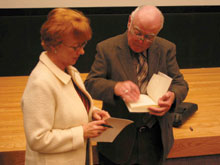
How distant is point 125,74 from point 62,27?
0.49m

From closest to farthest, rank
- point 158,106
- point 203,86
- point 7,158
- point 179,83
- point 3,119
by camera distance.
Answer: point 158,106
point 179,83
point 7,158
point 3,119
point 203,86

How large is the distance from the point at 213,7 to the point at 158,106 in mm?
2628

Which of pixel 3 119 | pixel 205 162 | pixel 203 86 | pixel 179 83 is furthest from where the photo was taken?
pixel 203 86

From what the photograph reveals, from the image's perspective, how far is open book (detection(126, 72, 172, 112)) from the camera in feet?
4.03

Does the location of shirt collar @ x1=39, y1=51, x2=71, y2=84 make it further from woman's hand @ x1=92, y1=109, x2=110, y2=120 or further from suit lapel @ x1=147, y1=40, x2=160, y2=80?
suit lapel @ x1=147, y1=40, x2=160, y2=80

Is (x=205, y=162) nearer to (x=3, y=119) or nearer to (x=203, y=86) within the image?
(x=203, y=86)

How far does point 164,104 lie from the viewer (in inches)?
50.4

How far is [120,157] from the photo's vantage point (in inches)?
57.5

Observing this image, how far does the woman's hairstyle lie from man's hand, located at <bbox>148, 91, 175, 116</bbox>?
0.46m

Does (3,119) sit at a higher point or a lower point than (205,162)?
higher

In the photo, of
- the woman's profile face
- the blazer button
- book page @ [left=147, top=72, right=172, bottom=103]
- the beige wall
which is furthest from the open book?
the beige wall

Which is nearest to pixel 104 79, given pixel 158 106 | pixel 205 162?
pixel 158 106

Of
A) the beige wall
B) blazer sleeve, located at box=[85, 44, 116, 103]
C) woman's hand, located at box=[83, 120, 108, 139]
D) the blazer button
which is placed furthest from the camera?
the beige wall

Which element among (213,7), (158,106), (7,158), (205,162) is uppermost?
(213,7)
